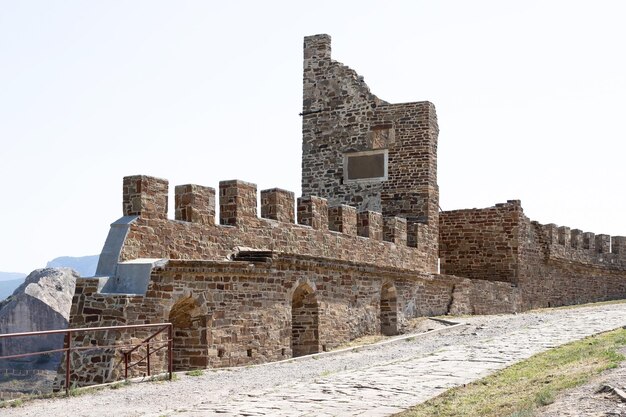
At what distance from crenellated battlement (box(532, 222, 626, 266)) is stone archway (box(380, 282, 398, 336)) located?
1078cm

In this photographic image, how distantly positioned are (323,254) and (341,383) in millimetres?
8035

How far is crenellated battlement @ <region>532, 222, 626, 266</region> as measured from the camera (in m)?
32.0

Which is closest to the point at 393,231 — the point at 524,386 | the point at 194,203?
the point at 194,203

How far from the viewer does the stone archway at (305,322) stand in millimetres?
18734

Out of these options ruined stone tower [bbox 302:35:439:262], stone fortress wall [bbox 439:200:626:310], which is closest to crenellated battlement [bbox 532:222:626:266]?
stone fortress wall [bbox 439:200:626:310]

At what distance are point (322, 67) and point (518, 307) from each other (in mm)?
9645

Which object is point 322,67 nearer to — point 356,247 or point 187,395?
point 356,247

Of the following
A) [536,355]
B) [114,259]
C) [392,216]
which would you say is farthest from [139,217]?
[392,216]

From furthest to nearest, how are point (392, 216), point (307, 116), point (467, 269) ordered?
point (467, 269) → point (307, 116) → point (392, 216)

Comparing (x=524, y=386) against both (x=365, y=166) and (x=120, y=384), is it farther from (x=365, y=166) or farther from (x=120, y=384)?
(x=365, y=166)

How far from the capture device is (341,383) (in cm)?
1213

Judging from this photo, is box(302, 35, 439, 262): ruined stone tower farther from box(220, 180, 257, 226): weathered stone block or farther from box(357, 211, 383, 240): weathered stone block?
box(220, 180, 257, 226): weathered stone block

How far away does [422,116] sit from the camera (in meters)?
26.1

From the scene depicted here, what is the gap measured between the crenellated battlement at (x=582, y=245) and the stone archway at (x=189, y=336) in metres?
18.1
